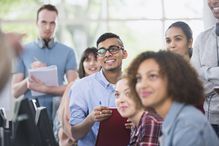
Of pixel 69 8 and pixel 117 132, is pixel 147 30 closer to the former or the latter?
pixel 69 8

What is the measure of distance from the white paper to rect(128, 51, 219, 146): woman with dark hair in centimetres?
214

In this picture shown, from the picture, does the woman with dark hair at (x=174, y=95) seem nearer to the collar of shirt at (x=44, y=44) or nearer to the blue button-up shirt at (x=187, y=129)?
the blue button-up shirt at (x=187, y=129)

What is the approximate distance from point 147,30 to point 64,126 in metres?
3.94

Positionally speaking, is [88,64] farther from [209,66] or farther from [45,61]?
[209,66]

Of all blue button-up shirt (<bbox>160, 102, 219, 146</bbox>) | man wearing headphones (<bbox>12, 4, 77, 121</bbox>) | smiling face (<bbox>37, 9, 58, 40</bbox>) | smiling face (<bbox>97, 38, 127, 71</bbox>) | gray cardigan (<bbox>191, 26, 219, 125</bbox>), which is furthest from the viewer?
smiling face (<bbox>37, 9, 58, 40</bbox>)

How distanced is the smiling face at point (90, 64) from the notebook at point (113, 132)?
1.56m

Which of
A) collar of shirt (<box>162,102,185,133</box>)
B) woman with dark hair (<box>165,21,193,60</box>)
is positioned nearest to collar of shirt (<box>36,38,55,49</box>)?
woman with dark hair (<box>165,21,193,60</box>)

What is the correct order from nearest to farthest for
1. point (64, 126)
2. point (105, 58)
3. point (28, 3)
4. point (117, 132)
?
1. point (117, 132)
2. point (105, 58)
3. point (64, 126)
4. point (28, 3)

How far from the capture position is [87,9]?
24.0 ft

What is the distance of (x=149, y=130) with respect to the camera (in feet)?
7.86

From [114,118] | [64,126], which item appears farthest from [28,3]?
[114,118]

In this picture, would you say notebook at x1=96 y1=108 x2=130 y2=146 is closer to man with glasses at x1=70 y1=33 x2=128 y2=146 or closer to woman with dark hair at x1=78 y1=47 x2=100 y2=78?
man with glasses at x1=70 y1=33 x2=128 y2=146

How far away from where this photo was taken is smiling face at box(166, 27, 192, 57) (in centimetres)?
364

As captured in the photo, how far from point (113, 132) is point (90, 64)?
172cm
